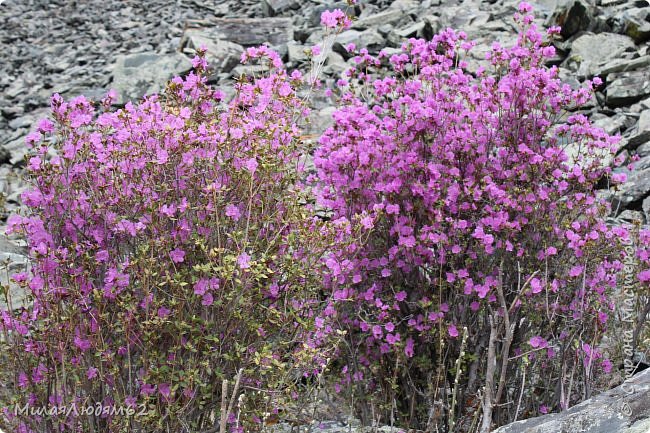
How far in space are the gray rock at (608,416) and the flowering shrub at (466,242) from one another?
32.8 inches

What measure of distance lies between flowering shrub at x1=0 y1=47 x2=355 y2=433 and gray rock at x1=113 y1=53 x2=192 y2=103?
7.56 meters

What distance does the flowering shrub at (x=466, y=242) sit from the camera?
4180mm

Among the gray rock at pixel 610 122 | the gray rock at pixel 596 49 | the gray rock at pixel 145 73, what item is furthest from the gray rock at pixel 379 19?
the gray rock at pixel 610 122

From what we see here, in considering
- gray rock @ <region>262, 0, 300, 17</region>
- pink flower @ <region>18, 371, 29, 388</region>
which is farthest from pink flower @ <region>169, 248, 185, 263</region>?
gray rock @ <region>262, 0, 300, 17</region>

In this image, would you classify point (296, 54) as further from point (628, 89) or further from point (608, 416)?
point (608, 416)

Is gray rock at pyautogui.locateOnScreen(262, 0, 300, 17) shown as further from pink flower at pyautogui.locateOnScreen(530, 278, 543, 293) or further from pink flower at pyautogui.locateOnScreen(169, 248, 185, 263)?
pink flower at pyautogui.locateOnScreen(169, 248, 185, 263)

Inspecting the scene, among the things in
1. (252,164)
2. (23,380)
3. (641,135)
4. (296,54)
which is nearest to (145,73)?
(296,54)

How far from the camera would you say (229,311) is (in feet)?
11.0

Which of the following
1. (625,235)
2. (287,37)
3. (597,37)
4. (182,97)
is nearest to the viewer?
(182,97)

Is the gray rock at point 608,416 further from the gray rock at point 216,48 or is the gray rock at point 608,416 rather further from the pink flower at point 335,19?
the gray rock at point 216,48

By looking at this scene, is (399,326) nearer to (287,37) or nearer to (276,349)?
(276,349)

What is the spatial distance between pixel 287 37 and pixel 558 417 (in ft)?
36.9

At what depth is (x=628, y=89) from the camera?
816cm

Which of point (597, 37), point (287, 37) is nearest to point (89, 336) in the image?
point (597, 37)
